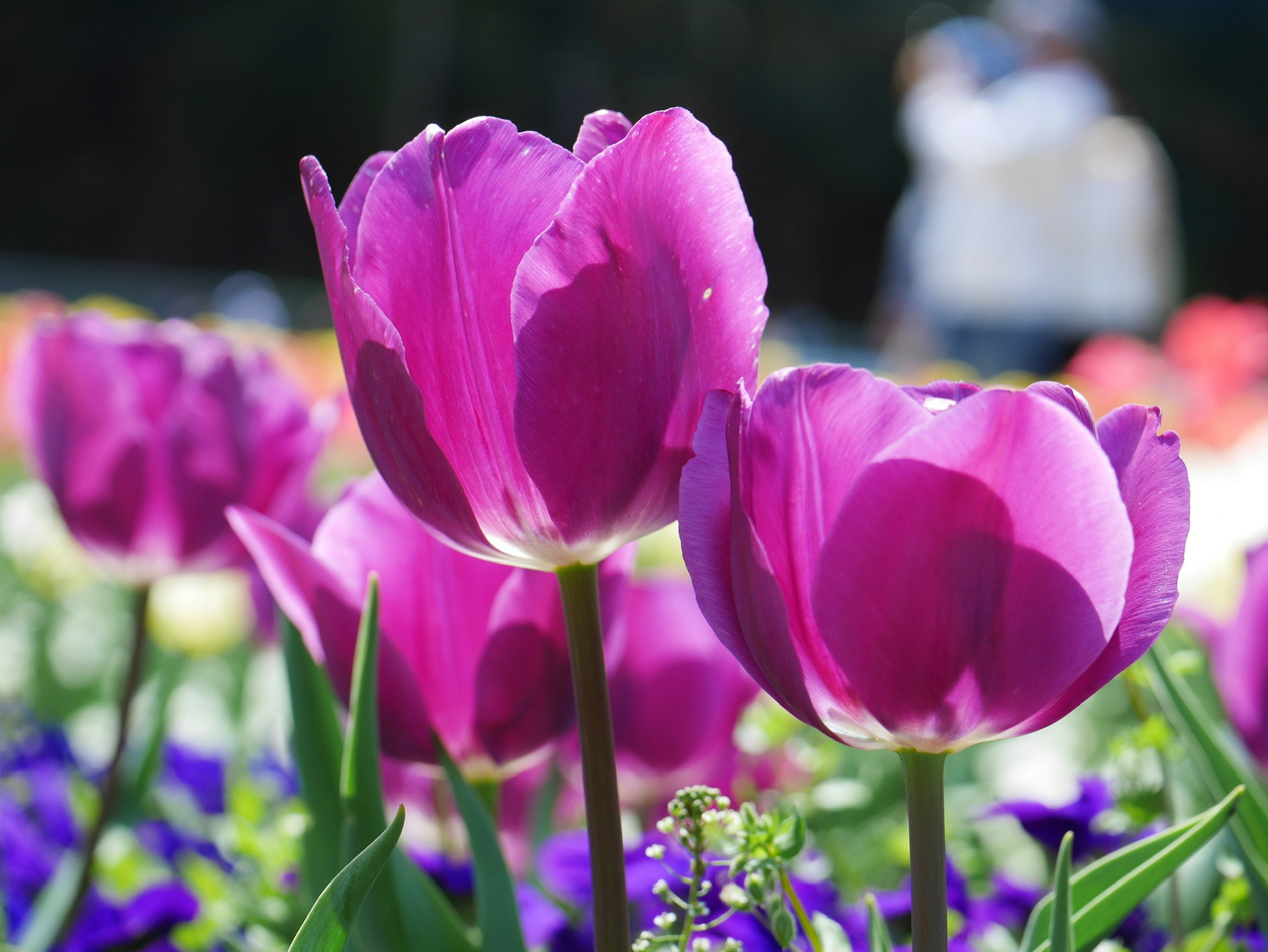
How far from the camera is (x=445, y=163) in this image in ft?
1.07

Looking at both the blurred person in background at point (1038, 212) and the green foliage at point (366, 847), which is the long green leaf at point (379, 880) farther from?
the blurred person in background at point (1038, 212)

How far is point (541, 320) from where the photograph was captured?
0.31m

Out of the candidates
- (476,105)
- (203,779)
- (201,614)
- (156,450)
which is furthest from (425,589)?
(476,105)

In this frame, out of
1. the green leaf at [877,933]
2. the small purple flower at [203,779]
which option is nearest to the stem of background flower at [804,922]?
the green leaf at [877,933]

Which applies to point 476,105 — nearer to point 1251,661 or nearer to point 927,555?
point 1251,661

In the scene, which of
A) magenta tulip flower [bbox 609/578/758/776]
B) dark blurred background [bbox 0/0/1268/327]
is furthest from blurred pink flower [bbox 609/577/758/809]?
dark blurred background [bbox 0/0/1268/327]

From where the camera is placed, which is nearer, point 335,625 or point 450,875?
point 335,625

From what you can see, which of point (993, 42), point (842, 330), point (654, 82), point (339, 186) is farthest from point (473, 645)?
point (654, 82)

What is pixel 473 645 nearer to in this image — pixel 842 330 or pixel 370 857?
pixel 370 857

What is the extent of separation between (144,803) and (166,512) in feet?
0.71

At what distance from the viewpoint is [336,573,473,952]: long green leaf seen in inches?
14.2

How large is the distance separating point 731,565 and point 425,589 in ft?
0.52

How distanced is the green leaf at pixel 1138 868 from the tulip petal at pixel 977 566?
0.06 meters

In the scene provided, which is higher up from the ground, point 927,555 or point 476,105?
point 476,105
